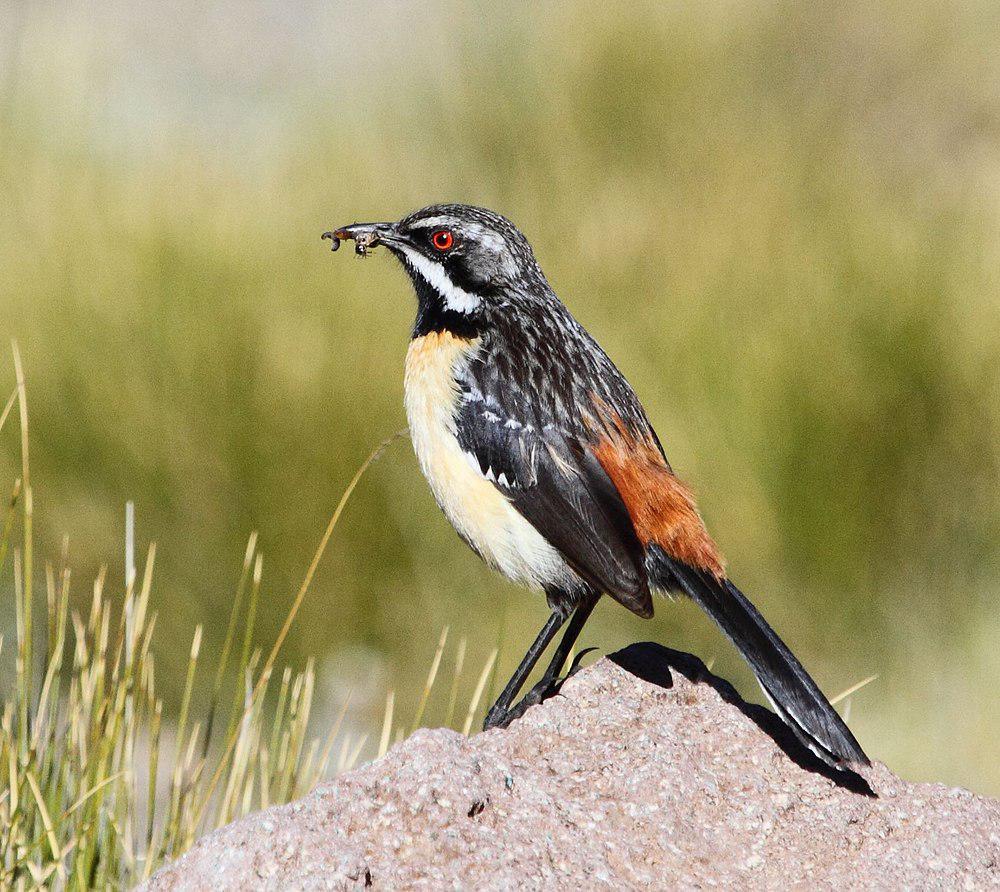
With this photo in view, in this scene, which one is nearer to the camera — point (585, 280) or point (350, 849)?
point (350, 849)

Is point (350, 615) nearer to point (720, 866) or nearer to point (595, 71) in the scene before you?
point (595, 71)

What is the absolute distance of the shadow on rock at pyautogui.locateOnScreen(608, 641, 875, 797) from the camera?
13.4ft

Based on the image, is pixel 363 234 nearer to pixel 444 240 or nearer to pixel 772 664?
pixel 444 240

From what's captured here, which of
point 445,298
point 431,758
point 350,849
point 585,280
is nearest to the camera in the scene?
point 350,849

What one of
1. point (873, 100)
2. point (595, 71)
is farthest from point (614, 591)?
point (873, 100)

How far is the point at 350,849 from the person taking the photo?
3.29 meters

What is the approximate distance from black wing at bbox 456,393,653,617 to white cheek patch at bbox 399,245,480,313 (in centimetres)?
51

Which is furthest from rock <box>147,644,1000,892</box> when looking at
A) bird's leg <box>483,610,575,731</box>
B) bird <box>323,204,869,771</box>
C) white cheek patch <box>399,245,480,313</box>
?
white cheek patch <box>399,245,480,313</box>

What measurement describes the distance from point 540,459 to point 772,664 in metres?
1.01

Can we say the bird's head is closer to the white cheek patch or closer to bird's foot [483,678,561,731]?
the white cheek patch

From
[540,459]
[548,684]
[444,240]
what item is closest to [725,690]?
[548,684]

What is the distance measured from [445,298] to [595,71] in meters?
5.77

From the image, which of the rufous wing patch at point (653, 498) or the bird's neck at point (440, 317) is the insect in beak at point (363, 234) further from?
the rufous wing patch at point (653, 498)

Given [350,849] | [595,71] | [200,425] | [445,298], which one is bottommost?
[200,425]
